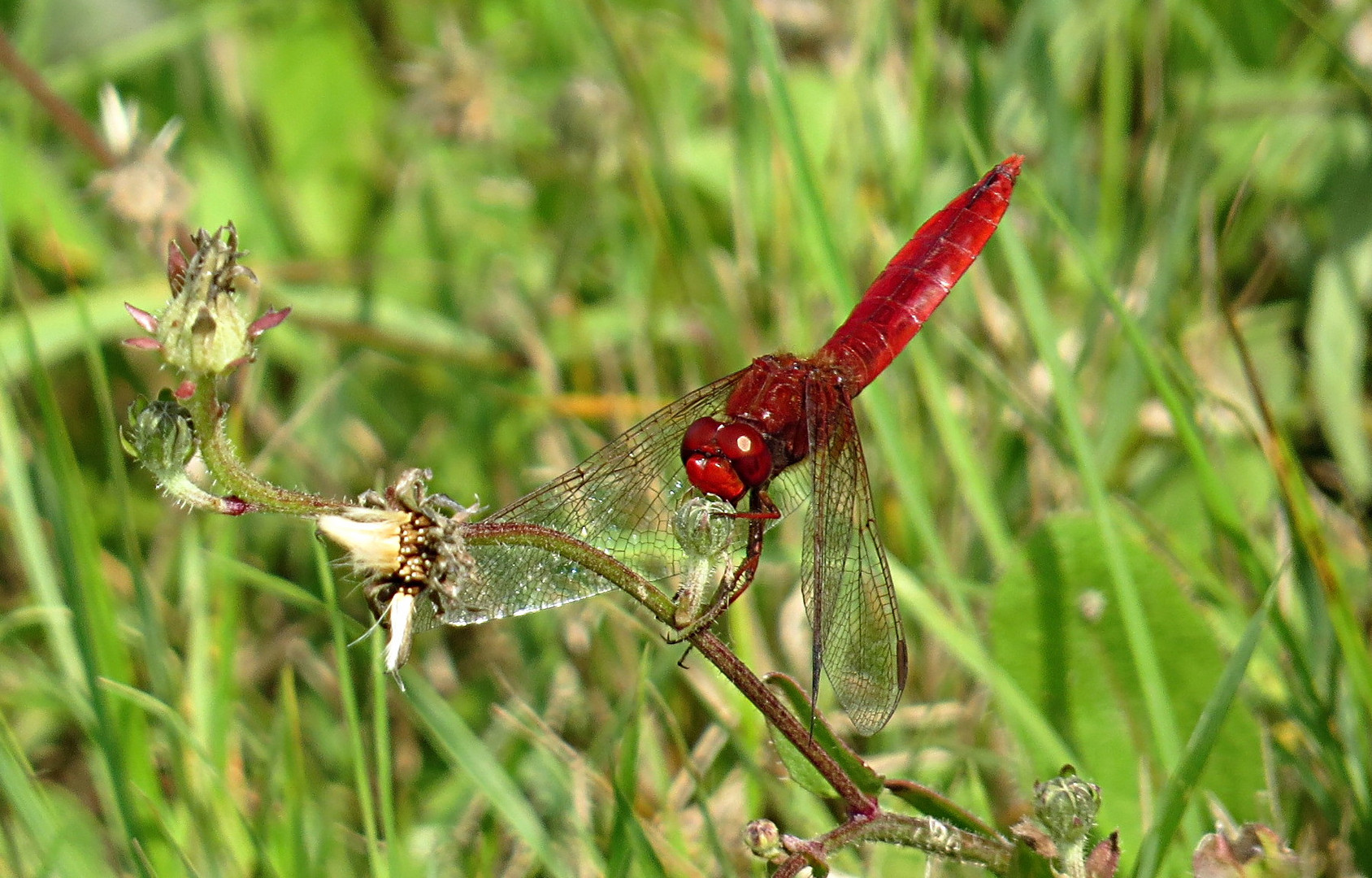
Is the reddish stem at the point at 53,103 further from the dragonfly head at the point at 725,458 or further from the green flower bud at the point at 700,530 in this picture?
the green flower bud at the point at 700,530

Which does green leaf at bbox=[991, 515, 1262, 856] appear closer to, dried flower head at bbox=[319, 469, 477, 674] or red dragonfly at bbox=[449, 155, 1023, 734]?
red dragonfly at bbox=[449, 155, 1023, 734]

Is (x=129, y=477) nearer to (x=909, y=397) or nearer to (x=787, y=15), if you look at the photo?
(x=909, y=397)

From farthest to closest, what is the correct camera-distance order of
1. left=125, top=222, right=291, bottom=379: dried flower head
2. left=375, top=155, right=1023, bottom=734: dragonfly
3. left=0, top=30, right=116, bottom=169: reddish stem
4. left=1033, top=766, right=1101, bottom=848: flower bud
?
left=0, top=30, right=116, bottom=169: reddish stem
left=375, top=155, right=1023, bottom=734: dragonfly
left=1033, top=766, right=1101, bottom=848: flower bud
left=125, top=222, right=291, bottom=379: dried flower head

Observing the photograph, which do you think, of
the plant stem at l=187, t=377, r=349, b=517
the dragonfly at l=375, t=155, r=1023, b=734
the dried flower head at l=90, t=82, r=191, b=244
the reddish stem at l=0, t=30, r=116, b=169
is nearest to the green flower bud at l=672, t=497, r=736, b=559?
the dragonfly at l=375, t=155, r=1023, b=734

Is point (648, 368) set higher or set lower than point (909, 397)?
higher

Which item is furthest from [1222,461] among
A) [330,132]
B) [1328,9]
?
[330,132]
